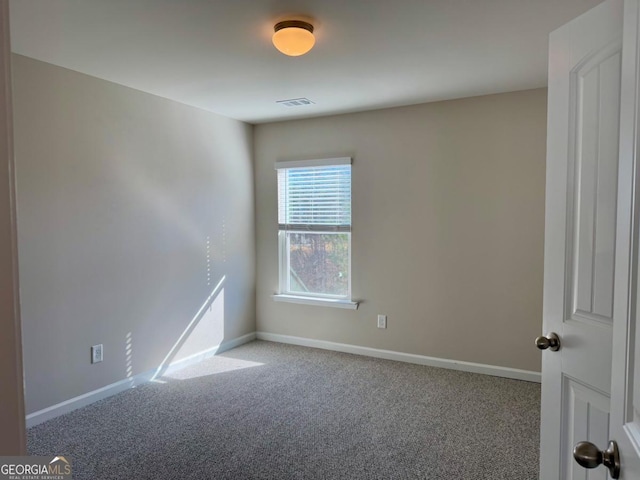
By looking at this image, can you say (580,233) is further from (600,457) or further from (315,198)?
(315,198)

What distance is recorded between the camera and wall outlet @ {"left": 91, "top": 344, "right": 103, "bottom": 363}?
3.20 metres

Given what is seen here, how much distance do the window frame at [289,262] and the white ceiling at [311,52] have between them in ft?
2.64

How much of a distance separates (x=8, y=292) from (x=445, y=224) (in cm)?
366

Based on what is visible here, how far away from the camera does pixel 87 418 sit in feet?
9.64

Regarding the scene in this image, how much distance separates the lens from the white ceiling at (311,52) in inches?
84.0

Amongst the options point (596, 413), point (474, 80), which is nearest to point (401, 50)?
point (474, 80)

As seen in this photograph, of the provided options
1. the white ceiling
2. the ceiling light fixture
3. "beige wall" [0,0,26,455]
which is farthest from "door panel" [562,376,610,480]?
the ceiling light fixture

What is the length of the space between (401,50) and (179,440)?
2791 mm

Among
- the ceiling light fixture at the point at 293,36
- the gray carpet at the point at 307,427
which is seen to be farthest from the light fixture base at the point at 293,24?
the gray carpet at the point at 307,427

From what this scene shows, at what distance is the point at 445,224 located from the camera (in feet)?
12.6

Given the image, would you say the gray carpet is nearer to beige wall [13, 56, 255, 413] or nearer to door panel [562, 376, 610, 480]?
beige wall [13, 56, 255, 413]

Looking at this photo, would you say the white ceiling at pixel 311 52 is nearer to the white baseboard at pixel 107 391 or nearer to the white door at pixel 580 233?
the white door at pixel 580 233

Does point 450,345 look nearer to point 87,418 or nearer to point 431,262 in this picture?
point 431,262

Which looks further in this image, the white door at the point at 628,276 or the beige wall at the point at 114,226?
the beige wall at the point at 114,226
